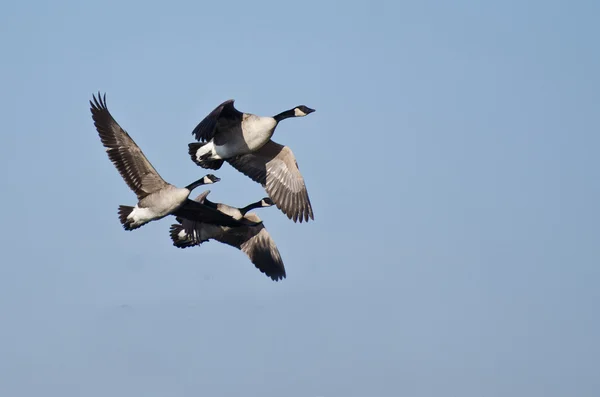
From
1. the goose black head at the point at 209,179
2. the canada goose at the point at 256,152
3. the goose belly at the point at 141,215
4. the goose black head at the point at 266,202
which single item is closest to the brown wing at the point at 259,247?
the goose black head at the point at 266,202

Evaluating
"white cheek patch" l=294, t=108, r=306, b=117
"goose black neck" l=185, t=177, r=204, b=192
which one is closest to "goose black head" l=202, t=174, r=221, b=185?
"goose black neck" l=185, t=177, r=204, b=192

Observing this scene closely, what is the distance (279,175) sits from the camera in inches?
945

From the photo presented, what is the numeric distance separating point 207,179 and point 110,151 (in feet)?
6.67

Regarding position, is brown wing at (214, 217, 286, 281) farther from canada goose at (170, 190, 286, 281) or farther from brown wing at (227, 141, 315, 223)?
brown wing at (227, 141, 315, 223)

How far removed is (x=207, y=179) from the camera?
2286 cm

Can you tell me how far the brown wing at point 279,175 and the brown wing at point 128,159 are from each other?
278 centimetres

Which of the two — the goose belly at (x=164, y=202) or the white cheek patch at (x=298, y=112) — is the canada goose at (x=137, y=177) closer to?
the goose belly at (x=164, y=202)

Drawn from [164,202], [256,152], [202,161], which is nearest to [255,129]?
[202,161]

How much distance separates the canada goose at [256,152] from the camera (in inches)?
882

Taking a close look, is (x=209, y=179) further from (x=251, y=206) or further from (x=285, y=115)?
(x=251, y=206)

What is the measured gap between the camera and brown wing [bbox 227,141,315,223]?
2359 centimetres

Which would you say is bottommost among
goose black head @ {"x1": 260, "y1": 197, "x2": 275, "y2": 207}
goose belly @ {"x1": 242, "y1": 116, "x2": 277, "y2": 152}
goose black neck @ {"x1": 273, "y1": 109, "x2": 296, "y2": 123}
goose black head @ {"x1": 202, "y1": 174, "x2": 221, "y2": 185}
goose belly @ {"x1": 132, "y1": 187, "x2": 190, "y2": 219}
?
goose belly @ {"x1": 132, "y1": 187, "x2": 190, "y2": 219}

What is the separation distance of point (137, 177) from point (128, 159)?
35cm

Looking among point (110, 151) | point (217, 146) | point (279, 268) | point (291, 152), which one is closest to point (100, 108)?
point (110, 151)
